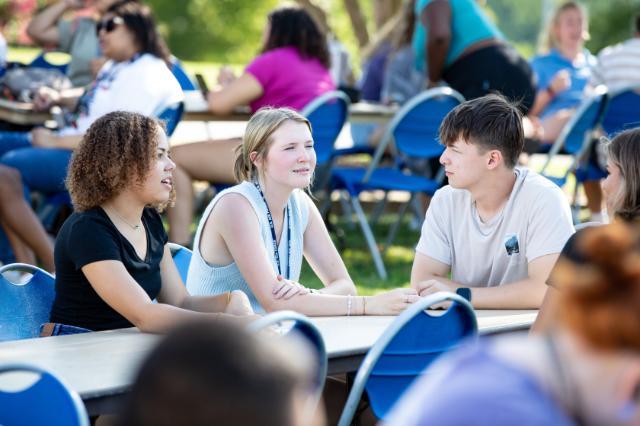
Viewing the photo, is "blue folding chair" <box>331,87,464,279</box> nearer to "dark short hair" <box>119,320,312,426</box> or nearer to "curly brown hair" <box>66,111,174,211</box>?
"curly brown hair" <box>66,111,174,211</box>

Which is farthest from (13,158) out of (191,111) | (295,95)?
(295,95)

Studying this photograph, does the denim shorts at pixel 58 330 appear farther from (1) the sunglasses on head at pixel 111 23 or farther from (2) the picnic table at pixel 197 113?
(2) the picnic table at pixel 197 113

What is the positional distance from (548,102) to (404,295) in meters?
4.58

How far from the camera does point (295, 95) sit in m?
6.00

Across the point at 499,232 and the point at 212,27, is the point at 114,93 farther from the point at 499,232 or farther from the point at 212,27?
the point at 212,27

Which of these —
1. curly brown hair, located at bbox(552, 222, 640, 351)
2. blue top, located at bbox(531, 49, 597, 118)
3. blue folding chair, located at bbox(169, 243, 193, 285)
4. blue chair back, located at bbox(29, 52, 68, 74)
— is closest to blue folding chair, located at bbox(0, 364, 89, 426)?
curly brown hair, located at bbox(552, 222, 640, 351)

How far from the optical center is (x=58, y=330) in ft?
9.45

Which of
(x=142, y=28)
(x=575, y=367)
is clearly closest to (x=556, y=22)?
(x=142, y=28)

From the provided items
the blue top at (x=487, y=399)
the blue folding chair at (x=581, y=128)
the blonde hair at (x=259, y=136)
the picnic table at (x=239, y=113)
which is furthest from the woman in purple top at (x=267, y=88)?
the blue top at (x=487, y=399)

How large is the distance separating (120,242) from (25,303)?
38 centimetres

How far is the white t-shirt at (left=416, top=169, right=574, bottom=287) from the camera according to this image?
127 inches

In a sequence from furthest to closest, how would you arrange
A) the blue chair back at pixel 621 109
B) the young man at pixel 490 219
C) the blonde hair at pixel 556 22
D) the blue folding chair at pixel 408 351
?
the blonde hair at pixel 556 22 < the blue chair back at pixel 621 109 < the young man at pixel 490 219 < the blue folding chair at pixel 408 351

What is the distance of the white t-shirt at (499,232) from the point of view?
10.6 feet

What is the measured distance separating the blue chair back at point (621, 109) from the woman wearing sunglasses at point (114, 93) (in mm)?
2797
